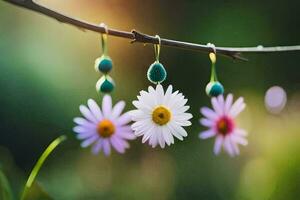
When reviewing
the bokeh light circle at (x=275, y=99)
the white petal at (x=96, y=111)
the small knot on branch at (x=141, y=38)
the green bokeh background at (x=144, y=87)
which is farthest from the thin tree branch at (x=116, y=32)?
the bokeh light circle at (x=275, y=99)

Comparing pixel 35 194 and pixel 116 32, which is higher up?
pixel 116 32

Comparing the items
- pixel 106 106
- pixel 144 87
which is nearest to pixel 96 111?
pixel 106 106

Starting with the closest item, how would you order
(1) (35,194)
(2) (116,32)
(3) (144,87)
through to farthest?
(2) (116,32) < (1) (35,194) < (3) (144,87)

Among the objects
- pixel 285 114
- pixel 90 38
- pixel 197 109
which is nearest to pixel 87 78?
pixel 90 38

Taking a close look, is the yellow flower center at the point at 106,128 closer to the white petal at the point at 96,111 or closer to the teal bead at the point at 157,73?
the white petal at the point at 96,111

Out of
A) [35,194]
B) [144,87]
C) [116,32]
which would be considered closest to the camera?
[116,32]

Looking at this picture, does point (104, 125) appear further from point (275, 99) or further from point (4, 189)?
point (275, 99)

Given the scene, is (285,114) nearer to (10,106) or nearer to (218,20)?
(218,20)

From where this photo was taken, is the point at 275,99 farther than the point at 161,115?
Yes
